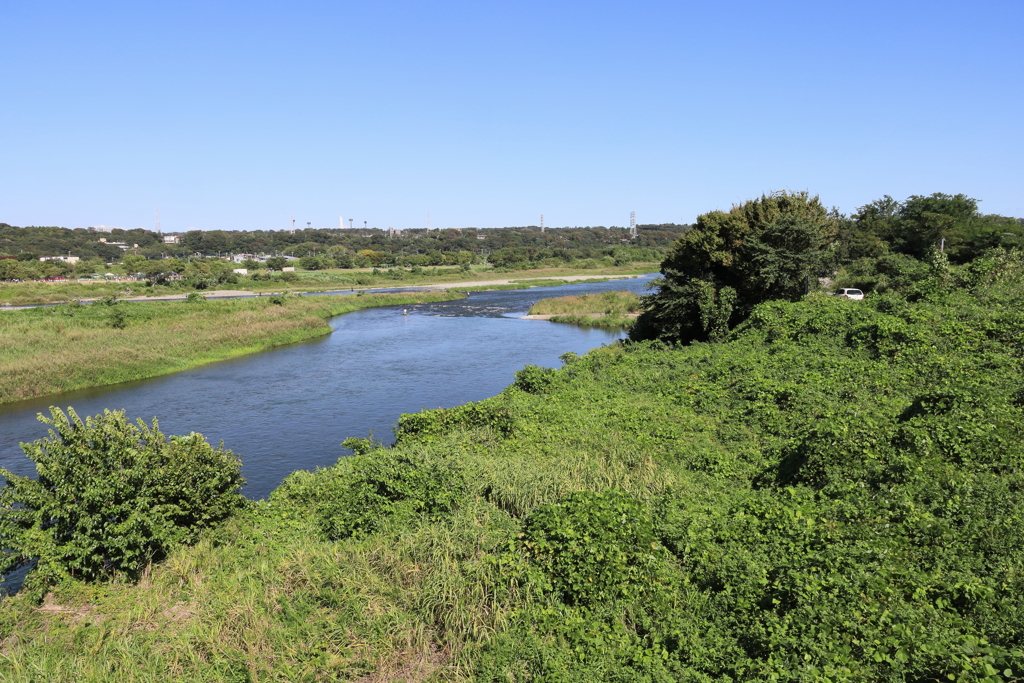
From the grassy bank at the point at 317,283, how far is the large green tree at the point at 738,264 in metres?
71.5

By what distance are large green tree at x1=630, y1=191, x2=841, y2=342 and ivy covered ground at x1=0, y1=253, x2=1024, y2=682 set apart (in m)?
14.2

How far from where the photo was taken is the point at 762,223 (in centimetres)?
3097

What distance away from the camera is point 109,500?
11.6 m

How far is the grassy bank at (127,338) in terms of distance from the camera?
3216cm

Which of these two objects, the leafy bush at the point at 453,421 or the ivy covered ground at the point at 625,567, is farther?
the leafy bush at the point at 453,421

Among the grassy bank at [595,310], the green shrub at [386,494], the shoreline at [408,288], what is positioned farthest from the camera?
the shoreline at [408,288]

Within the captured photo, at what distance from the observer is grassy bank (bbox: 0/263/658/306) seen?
79.1 meters

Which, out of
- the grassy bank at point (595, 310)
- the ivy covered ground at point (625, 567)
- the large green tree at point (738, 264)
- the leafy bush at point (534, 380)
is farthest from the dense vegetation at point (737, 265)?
the grassy bank at point (595, 310)

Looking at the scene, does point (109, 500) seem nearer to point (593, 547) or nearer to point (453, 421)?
point (593, 547)

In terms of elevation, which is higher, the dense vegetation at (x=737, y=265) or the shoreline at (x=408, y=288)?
the dense vegetation at (x=737, y=265)

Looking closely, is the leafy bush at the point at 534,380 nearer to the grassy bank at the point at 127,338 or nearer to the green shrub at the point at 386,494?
the green shrub at the point at 386,494

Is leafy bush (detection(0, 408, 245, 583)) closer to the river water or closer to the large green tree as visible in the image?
the river water

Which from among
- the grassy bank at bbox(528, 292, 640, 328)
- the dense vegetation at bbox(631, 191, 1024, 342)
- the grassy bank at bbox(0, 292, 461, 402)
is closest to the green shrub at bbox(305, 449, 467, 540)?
the dense vegetation at bbox(631, 191, 1024, 342)

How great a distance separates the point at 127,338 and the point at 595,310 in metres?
39.2
